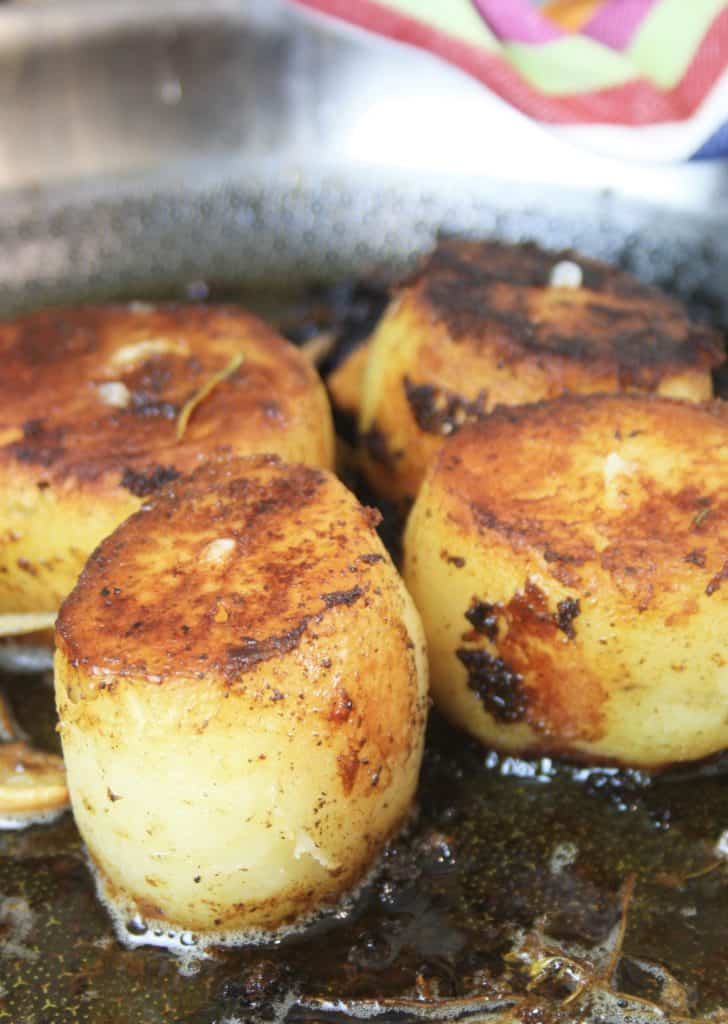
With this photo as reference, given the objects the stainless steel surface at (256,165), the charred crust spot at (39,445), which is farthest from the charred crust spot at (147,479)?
the stainless steel surface at (256,165)

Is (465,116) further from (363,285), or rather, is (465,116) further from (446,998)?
(446,998)

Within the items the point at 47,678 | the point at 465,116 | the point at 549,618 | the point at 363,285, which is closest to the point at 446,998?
the point at 549,618

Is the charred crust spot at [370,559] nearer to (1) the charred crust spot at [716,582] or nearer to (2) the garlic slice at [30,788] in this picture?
(1) the charred crust spot at [716,582]

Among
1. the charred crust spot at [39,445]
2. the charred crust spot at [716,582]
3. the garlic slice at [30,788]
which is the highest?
the charred crust spot at [716,582]

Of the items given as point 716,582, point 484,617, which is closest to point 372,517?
point 484,617

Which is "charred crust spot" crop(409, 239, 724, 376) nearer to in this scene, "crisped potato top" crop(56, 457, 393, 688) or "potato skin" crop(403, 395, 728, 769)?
"potato skin" crop(403, 395, 728, 769)

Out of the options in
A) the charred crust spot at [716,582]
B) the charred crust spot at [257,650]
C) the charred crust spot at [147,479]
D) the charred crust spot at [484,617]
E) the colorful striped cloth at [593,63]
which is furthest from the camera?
the colorful striped cloth at [593,63]

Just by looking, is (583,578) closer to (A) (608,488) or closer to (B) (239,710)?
(A) (608,488)
